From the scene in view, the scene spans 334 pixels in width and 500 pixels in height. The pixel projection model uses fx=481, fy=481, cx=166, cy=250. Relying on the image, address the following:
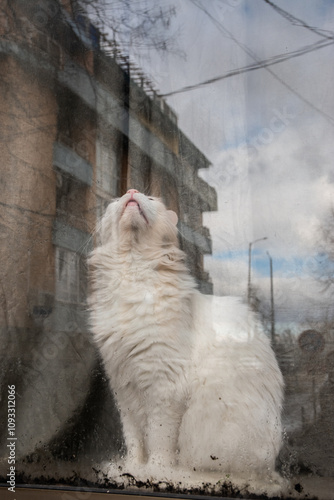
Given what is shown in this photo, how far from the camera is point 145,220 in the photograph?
6.76ft

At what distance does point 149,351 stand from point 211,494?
1.83 ft

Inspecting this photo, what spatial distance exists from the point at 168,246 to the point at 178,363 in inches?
19.4

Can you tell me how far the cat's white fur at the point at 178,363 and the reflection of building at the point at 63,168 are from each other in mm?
131

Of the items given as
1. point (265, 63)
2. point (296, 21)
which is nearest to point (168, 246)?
point (265, 63)

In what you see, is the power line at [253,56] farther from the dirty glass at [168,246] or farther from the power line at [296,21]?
the power line at [296,21]

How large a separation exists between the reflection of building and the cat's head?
5cm

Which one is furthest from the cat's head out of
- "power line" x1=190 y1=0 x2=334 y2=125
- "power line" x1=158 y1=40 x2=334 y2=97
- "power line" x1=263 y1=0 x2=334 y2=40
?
"power line" x1=263 y1=0 x2=334 y2=40

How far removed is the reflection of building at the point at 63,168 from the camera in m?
2.11

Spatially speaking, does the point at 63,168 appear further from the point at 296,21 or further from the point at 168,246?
the point at 296,21

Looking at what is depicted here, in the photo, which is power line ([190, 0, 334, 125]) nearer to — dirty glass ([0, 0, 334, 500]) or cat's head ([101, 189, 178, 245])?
dirty glass ([0, 0, 334, 500])

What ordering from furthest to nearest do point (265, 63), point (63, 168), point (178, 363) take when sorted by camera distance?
point (63, 168), point (265, 63), point (178, 363)

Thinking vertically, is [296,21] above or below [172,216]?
above

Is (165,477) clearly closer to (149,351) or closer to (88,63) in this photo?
(149,351)

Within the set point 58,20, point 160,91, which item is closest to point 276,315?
point 160,91
